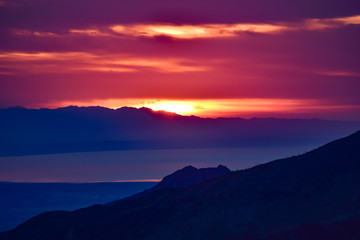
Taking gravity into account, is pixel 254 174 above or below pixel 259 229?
above

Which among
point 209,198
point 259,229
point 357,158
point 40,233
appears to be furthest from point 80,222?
point 357,158

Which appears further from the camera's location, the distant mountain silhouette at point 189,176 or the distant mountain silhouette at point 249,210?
the distant mountain silhouette at point 189,176

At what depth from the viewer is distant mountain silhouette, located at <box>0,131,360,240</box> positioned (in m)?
94.0

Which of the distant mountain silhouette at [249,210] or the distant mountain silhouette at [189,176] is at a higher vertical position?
the distant mountain silhouette at [189,176]

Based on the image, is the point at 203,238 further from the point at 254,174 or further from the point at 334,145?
the point at 334,145

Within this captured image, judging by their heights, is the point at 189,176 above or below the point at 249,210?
above

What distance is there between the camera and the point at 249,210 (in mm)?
103062

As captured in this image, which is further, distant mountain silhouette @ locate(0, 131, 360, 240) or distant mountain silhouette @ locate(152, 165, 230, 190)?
distant mountain silhouette @ locate(152, 165, 230, 190)

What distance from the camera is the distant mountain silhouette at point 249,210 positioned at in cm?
9403

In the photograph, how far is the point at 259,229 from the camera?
96125 millimetres

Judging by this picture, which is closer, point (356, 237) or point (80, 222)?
point (356, 237)

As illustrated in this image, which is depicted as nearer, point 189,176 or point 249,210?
point 249,210

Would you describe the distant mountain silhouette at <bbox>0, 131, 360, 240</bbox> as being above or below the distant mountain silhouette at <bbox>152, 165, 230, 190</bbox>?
below

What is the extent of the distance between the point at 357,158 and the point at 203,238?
77.2ft
